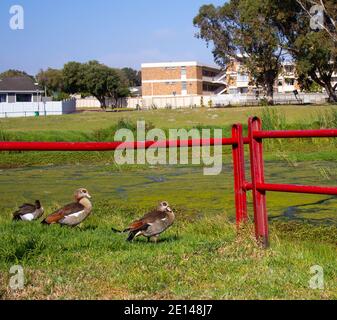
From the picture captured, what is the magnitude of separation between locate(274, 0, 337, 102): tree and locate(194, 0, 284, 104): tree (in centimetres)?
86

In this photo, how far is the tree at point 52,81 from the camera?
256 feet

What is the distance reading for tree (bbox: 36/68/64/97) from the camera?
7806 cm

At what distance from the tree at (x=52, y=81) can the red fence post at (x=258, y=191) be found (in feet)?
240

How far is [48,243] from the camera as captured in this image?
5.43 meters

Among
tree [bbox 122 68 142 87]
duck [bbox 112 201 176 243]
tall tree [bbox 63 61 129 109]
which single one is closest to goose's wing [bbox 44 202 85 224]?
duck [bbox 112 201 176 243]

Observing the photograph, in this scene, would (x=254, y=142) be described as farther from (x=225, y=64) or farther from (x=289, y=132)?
(x=225, y=64)

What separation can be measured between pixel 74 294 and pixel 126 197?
264 inches

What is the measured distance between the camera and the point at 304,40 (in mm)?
40938

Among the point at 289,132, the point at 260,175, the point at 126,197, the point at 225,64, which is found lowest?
the point at 126,197

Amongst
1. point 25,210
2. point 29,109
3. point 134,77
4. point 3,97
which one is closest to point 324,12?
point 29,109

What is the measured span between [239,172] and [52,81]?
74.8 meters

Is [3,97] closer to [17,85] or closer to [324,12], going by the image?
[17,85]

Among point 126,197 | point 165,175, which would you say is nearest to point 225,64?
point 165,175

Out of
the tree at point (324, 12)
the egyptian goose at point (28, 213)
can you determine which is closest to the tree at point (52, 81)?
the tree at point (324, 12)
